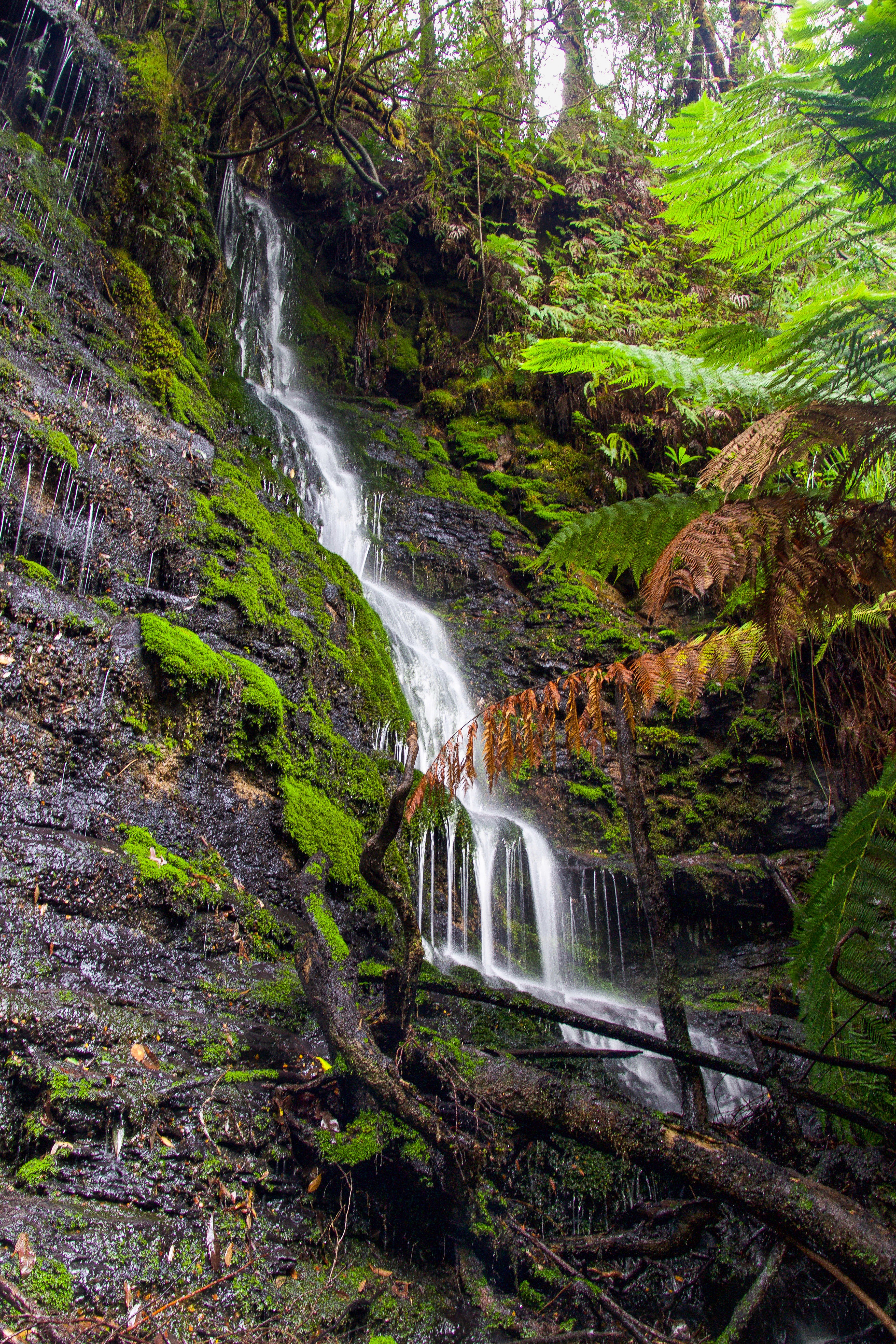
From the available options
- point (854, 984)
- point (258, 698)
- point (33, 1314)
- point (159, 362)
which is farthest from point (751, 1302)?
point (159, 362)

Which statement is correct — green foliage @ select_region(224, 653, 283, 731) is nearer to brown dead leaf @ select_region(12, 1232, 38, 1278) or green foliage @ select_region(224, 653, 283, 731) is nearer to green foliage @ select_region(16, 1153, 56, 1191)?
green foliage @ select_region(16, 1153, 56, 1191)

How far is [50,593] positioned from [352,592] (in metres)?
3.49

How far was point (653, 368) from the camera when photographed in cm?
285

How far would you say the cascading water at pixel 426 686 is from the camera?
6008mm

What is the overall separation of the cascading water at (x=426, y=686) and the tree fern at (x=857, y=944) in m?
2.10

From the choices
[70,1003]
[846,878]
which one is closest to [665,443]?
[846,878]

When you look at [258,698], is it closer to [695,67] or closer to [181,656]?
[181,656]

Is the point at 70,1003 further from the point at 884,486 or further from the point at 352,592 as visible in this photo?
the point at 352,592

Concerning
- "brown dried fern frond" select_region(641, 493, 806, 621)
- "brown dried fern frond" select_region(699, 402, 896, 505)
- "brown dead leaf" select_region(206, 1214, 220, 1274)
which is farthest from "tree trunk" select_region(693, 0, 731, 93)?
"brown dead leaf" select_region(206, 1214, 220, 1274)

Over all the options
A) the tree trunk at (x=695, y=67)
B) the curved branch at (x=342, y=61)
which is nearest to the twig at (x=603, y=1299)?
the curved branch at (x=342, y=61)

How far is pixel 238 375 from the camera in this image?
10.5m

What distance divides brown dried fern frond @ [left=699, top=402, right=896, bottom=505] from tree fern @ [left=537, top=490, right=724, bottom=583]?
0.18m

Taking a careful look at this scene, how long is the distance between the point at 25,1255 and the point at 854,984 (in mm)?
2489

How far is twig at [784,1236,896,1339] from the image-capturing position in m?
1.63
